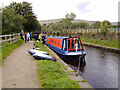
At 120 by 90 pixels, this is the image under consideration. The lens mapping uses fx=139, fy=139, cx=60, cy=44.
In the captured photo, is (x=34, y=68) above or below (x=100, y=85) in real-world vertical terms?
above

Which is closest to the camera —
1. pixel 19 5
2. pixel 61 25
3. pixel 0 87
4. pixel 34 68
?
pixel 0 87

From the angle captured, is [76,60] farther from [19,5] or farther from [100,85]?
[19,5]

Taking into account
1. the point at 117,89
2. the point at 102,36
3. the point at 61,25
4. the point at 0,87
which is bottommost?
the point at 117,89

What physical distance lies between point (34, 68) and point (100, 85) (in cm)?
286

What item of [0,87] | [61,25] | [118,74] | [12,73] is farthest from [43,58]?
[61,25]

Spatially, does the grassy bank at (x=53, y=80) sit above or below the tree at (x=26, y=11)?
below

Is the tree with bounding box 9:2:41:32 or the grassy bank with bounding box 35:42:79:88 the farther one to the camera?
the tree with bounding box 9:2:41:32

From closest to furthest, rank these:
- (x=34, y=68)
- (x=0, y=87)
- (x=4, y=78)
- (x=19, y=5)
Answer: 1. (x=0, y=87)
2. (x=4, y=78)
3. (x=34, y=68)
4. (x=19, y=5)

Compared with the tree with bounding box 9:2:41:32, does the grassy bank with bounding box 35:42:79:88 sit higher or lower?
lower

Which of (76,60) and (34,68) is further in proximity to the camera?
(76,60)

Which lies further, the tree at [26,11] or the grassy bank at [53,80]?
the tree at [26,11]

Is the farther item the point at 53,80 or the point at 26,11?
the point at 26,11

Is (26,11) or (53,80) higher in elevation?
(26,11)

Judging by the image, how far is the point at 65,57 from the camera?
1051 centimetres
